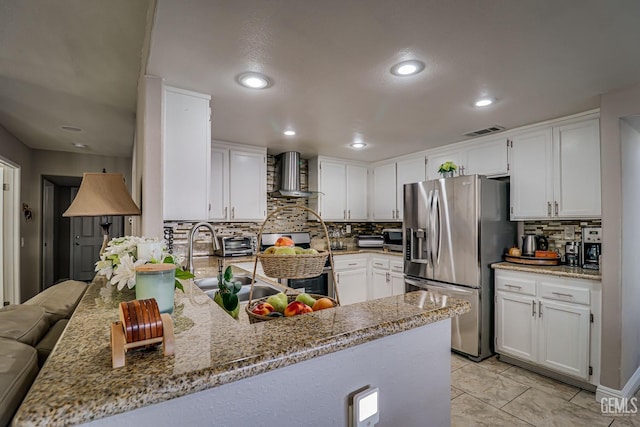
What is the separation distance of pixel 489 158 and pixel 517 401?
2.19 m

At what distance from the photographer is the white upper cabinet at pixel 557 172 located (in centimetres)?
259

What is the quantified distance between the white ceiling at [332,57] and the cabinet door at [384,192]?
1.44 m

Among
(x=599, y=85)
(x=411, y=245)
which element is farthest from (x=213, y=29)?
(x=411, y=245)

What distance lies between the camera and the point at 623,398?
7.26 ft

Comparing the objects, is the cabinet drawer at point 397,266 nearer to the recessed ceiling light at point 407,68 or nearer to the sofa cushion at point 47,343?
the recessed ceiling light at point 407,68

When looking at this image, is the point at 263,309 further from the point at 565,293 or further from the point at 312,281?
the point at 312,281

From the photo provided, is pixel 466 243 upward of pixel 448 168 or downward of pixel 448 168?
downward

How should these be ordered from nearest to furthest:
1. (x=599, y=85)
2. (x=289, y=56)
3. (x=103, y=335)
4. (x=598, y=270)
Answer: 1. (x=103, y=335)
2. (x=289, y=56)
3. (x=599, y=85)
4. (x=598, y=270)

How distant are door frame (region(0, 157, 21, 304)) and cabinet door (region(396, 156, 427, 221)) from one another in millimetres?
4858

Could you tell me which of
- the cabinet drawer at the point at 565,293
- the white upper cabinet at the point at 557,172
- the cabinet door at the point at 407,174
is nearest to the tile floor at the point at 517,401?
the cabinet drawer at the point at 565,293

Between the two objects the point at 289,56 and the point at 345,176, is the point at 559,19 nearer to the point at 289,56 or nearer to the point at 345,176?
the point at 289,56

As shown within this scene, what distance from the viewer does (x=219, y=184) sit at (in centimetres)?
361

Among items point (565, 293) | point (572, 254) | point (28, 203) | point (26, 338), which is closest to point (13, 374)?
point (26, 338)

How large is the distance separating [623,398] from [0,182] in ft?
21.3
